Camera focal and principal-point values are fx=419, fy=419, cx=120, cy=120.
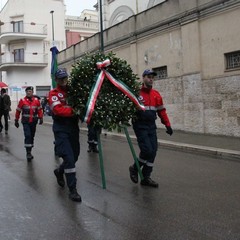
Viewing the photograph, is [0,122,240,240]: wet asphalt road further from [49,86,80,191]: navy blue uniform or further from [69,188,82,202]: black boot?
[49,86,80,191]: navy blue uniform

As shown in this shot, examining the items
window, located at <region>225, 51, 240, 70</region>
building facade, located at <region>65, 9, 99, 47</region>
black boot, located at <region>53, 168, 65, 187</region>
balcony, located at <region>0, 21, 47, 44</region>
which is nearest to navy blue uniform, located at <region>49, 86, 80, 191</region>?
black boot, located at <region>53, 168, 65, 187</region>

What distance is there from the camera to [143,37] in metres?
19.2

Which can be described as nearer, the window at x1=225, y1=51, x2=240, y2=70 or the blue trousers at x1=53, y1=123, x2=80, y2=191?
the blue trousers at x1=53, y1=123, x2=80, y2=191

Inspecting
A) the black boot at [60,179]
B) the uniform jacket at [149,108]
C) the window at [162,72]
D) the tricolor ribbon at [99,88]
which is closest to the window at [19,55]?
Answer: the window at [162,72]

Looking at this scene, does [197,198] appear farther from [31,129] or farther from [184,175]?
[31,129]

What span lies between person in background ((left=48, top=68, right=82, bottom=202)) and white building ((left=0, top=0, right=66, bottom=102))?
3937 cm

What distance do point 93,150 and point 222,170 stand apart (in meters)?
3.95

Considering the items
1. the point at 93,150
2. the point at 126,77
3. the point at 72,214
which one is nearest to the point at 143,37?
the point at 93,150

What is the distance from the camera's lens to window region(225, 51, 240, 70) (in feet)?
46.7

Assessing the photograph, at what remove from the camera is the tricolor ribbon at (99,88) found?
6.34 metres

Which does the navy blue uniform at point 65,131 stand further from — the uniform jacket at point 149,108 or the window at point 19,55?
the window at point 19,55

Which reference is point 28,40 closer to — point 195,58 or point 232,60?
point 195,58

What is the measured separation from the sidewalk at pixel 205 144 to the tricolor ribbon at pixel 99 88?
4.64 metres

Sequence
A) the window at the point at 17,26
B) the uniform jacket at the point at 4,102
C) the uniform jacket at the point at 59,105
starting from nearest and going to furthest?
1. the uniform jacket at the point at 59,105
2. the uniform jacket at the point at 4,102
3. the window at the point at 17,26
